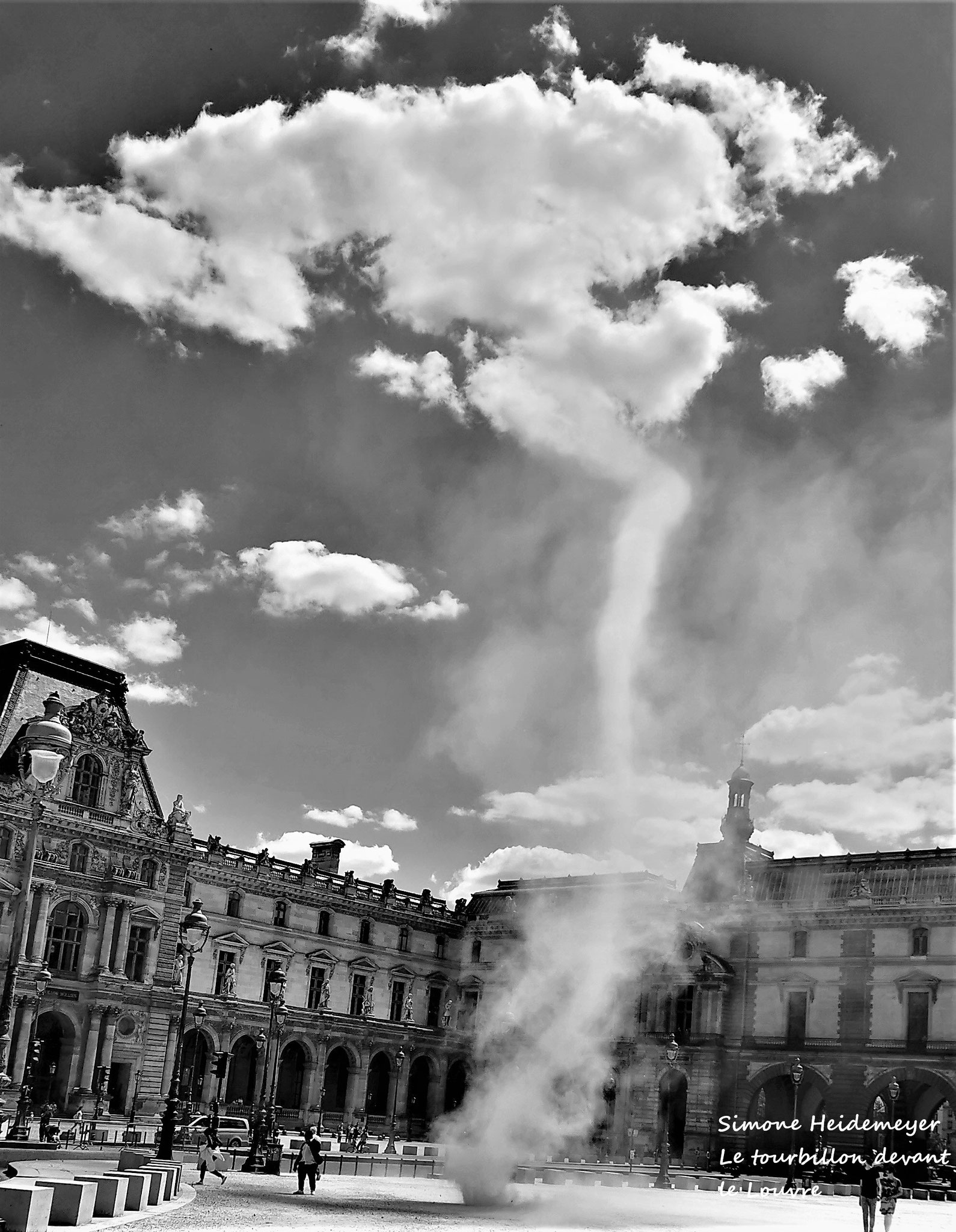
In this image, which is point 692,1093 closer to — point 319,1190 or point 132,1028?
point 132,1028

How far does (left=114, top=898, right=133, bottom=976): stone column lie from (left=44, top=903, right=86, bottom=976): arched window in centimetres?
181

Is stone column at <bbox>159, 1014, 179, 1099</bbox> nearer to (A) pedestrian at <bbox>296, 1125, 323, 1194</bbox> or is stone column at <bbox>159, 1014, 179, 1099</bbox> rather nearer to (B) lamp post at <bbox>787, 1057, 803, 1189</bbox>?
(B) lamp post at <bbox>787, 1057, 803, 1189</bbox>

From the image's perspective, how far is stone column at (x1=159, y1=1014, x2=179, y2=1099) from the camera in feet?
217

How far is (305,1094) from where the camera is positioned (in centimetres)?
7494

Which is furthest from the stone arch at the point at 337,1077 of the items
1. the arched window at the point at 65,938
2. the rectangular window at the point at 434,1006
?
the arched window at the point at 65,938

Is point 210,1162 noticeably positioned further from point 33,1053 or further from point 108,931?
point 108,931

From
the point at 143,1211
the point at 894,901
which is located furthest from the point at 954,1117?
the point at 143,1211

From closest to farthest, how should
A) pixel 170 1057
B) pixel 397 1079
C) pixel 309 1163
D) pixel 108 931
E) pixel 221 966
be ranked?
pixel 309 1163 < pixel 108 931 < pixel 170 1057 < pixel 221 966 < pixel 397 1079

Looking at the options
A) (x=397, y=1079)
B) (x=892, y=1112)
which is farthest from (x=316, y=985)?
(x=892, y=1112)

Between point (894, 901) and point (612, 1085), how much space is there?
58.8ft

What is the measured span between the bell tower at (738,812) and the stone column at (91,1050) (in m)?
37.0

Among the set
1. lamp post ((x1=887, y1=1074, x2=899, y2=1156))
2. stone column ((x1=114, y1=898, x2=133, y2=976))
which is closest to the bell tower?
lamp post ((x1=887, y1=1074, x2=899, y2=1156))

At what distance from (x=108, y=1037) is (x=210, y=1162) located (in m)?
30.5

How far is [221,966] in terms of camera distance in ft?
238
